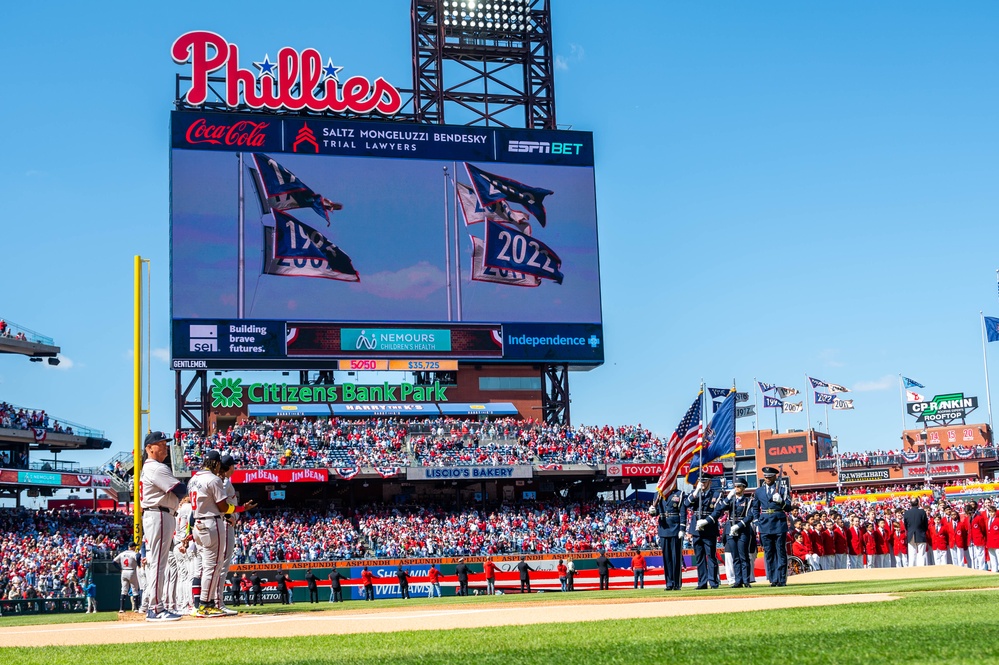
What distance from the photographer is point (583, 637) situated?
25.6ft

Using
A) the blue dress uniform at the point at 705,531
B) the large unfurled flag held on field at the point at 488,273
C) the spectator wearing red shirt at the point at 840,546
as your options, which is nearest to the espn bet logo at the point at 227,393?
the large unfurled flag held on field at the point at 488,273

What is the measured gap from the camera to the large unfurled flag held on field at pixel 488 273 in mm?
46031

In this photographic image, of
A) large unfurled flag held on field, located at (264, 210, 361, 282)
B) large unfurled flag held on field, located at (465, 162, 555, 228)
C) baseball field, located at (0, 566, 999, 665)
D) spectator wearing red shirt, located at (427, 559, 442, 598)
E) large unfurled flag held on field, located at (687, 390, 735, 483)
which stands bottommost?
spectator wearing red shirt, located at (427, 559, 442, 598)

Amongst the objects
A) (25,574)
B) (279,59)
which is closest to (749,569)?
(25,574)

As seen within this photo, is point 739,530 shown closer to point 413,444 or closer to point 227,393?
point 413,444

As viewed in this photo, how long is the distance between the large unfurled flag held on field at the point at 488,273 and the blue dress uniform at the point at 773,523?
28.3 m

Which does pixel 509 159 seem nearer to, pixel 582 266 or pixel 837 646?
pixel 582 266

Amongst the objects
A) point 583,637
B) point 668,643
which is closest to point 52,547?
point 583,637

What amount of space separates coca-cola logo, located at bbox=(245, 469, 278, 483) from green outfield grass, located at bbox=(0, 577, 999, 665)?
34.9m

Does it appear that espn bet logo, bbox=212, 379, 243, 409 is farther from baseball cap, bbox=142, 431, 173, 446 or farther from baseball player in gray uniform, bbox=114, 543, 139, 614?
baseball cap, bbox=142, 431, 173, 446

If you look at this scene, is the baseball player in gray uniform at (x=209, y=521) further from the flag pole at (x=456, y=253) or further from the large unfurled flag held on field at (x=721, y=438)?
the flag pole at (x=456, y=253)

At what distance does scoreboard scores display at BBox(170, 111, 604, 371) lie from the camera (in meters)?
43.4

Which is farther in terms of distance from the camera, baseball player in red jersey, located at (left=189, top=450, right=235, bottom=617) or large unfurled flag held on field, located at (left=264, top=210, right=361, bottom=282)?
large unfurled flag held on field, located at (left=264, top=210, right=361, bottom=282)

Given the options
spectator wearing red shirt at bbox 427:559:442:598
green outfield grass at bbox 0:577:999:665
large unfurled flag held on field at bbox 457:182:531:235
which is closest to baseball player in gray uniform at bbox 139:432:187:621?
green outfield grass at bbox 0:577:999:665
